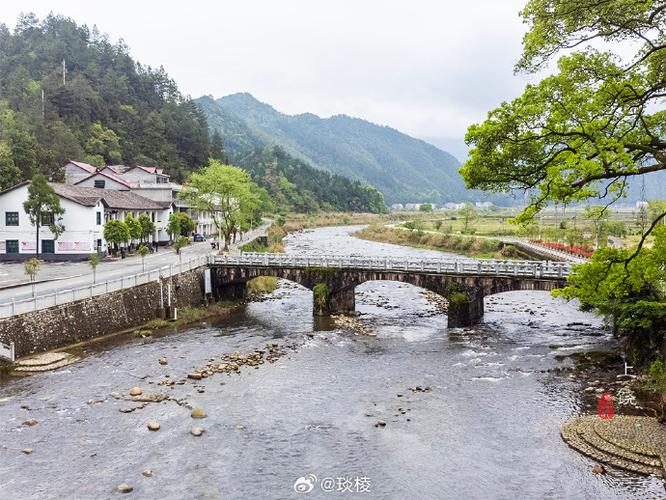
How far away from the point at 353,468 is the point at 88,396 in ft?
50.8

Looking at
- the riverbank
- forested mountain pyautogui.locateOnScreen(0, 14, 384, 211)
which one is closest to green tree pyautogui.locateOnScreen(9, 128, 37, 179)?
forested mountain pyautogui.locateOnScreen(0, 14, 384, 211)

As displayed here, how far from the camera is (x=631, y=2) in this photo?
1478 centimetres

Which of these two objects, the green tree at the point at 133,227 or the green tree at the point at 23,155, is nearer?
the green tree at the point at 133,227

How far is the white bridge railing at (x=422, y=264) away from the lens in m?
44.1

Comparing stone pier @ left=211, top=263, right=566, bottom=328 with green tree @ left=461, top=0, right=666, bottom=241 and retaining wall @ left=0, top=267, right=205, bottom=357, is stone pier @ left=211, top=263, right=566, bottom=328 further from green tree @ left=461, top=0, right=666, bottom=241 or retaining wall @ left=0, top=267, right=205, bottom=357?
green tree @ left=461, top=0, right=666, bottom=241

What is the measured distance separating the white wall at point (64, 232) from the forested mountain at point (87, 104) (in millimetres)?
23415

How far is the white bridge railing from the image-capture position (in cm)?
4412

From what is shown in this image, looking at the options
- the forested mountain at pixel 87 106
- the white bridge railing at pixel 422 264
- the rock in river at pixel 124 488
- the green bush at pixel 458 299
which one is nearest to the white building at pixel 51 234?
the white bridge railing at pixel 422 264

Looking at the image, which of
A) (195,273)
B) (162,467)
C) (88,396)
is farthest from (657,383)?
(195,273)

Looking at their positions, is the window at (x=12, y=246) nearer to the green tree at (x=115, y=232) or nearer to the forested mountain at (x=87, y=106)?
the green tree at (x=115, y=232)

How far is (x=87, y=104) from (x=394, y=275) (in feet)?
346

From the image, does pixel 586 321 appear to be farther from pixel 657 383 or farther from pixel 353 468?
pixel 353 468

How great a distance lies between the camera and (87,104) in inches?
4983

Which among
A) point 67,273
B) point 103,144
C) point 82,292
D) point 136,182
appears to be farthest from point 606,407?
point 103,144
